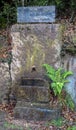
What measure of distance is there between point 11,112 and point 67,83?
1505 mm

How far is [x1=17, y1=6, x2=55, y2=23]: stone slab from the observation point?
636 centimetres

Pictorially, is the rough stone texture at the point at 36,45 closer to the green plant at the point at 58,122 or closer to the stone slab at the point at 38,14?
the stone slab at the point at 38,14

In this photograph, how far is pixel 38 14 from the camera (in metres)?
6.38

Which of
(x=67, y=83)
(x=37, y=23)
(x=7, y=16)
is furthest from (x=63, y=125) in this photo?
(x=7, y=16)

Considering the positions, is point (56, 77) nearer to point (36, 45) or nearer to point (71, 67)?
point (71, 67)

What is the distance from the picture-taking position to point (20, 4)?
33.1ft

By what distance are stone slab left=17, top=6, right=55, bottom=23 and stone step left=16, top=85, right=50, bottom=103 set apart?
1587mm

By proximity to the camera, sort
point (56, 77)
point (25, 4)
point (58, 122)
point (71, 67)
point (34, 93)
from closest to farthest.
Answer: point (58, 122), point (34, 93), point (56, 77), point (71, 67), point (25, 4)

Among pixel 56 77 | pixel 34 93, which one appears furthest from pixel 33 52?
pixel 34 93

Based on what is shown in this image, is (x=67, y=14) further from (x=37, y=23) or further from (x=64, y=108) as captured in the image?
(x=64, y=108)

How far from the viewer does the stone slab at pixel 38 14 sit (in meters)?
6.36

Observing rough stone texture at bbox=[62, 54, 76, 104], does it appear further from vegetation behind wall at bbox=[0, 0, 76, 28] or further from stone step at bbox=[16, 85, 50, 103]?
vegetation behind wall at bbox=[0, 0, 76, 28]

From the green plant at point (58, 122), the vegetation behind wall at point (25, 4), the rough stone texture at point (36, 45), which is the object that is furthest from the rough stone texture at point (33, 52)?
the vegetation behind wall at point (25, 4)

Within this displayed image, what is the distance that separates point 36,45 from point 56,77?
886 mm
